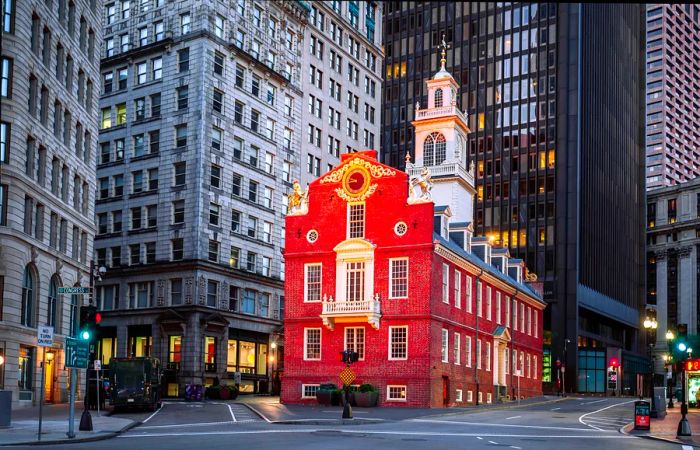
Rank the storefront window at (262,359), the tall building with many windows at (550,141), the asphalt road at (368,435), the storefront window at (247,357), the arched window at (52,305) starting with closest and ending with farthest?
the asphalt road at (368,435) < the arched window at (52,305) < the storefront window at (247,357) < the storefront window at (262,359) < the tall building with many windows at (550,141)

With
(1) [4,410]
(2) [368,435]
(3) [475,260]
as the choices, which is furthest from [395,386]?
(1) [4,410]

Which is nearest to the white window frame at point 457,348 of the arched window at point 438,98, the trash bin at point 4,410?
the arched window at point 438,98

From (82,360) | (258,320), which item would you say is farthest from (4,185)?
(258,320)

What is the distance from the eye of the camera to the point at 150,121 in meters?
78.2

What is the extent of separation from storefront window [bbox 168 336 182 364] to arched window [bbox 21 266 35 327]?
2409 cm

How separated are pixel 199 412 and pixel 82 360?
18.5 meters

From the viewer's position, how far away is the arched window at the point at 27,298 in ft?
159

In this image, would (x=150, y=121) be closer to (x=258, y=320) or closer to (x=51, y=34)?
(x=258, y=320)

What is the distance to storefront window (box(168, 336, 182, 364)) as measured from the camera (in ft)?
239

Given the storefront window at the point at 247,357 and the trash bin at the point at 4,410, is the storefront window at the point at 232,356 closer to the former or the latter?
the storefront window at the point at 247,357

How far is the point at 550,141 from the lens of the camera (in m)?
122

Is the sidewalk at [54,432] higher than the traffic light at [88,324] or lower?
lower

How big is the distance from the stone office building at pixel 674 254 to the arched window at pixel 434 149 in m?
99.5

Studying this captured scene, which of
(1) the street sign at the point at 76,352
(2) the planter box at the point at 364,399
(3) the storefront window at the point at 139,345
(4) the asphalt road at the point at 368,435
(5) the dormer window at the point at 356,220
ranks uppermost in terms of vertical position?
(5) the dormer window at the point at 356,220
